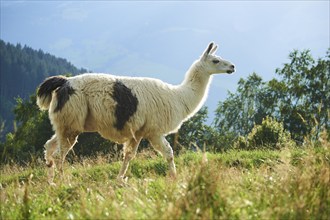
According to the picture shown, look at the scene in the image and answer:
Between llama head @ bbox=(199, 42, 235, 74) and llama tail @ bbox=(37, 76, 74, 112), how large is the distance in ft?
10.8

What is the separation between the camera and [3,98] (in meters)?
174

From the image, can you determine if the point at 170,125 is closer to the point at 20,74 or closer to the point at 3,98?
the point at 3,98

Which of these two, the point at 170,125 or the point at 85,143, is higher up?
the point at 170,125

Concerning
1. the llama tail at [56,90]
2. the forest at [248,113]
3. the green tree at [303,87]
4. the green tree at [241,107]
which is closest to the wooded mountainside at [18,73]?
the green tree at [241,107]

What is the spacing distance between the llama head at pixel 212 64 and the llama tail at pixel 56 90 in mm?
3284

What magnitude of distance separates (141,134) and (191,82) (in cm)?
189

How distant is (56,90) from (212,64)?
12.0 feet

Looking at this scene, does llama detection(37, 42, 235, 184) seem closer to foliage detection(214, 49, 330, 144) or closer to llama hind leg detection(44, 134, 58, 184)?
llama hind leg detection(44, 134, 58, 184)

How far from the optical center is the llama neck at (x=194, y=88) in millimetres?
8656

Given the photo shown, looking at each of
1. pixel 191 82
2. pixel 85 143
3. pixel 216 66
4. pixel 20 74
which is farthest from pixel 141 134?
pixel 20 74

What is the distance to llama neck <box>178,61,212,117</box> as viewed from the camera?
341 inches

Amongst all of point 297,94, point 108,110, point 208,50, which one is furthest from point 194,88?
point 297,94

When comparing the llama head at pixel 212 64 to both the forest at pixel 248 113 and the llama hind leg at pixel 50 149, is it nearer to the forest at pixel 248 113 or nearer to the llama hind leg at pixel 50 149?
the llama hind leg at pixel 50 149

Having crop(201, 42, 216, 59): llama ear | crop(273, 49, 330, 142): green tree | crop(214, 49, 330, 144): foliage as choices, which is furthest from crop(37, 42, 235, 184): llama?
crop(273, 49, 330, 142): green tree
